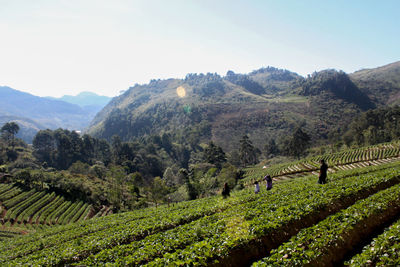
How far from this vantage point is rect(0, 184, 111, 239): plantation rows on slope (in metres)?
48.2

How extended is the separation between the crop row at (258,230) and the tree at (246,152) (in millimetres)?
114329

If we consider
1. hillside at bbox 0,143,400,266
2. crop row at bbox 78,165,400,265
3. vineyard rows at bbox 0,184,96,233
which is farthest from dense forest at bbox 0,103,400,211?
crop row at bbox 78,165,400,265

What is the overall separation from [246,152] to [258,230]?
12444cm

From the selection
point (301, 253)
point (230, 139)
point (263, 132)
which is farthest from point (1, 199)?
point (263, 132)

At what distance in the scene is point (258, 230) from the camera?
11781mm

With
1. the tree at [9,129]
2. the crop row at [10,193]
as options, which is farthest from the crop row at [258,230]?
the tree at [9,129]

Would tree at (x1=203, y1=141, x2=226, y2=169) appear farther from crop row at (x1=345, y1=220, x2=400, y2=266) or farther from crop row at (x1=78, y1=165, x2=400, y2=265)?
crop row at (x1=345, y1=220, x2=400, y2=266)

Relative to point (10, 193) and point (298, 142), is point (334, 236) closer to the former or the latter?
point (10, 193)

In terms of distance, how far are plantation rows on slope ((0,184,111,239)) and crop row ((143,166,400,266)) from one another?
4749cm

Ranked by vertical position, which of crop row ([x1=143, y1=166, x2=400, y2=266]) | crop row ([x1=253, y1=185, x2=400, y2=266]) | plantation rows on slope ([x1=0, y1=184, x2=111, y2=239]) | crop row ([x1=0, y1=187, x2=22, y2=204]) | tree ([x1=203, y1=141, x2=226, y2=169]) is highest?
crop row ([x1=253, y1=185, x2=400, y2=266])

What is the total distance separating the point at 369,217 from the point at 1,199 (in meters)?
74.8

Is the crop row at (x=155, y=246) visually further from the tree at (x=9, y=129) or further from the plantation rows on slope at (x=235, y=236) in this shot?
the tree at (x=9, y=129)

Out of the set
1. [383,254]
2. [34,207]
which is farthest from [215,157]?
[383,254]

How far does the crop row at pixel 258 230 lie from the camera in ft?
33.7
